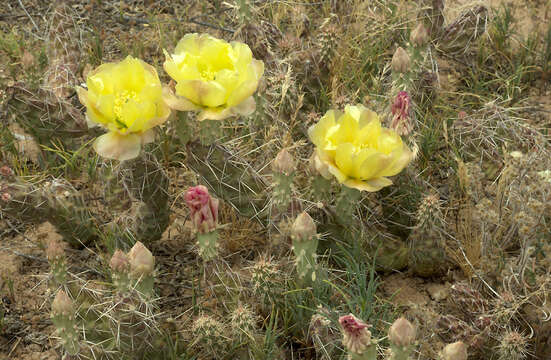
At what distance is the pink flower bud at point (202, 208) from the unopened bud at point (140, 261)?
0.47 ft

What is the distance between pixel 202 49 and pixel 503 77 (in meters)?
1.56

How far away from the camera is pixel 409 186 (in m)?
2.33

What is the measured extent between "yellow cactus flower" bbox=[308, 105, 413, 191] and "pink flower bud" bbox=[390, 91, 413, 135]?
109 millimetres

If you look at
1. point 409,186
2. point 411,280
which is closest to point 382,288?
point 411,280

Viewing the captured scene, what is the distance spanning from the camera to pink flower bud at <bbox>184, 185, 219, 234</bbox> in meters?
1.76

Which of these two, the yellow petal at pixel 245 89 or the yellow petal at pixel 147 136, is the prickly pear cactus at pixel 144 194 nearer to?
the yellow petal at pixel 147 136

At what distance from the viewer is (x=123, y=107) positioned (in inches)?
73.3

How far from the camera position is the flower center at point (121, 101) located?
1901 millimetres

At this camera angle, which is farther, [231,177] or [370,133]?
[231,177]

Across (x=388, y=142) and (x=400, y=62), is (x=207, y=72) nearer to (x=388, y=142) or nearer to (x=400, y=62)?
(x=388, y=142)

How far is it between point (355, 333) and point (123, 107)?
786 millimetres

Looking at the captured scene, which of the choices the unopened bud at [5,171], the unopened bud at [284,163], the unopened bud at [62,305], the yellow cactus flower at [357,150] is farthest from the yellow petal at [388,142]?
the unopened bud at [5,171]

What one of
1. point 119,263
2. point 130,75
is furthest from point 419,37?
point 119,263

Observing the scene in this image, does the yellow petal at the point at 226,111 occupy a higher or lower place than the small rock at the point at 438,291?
higher
